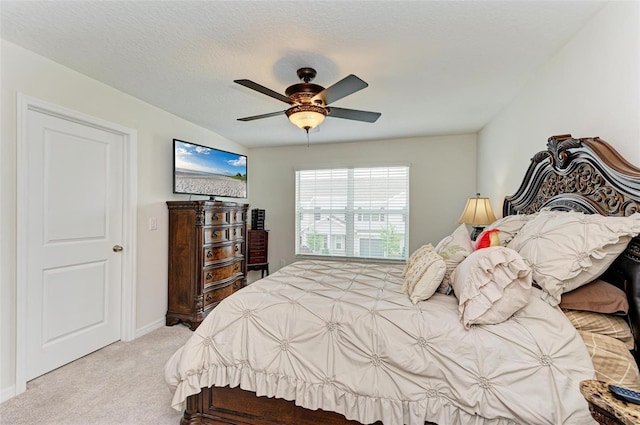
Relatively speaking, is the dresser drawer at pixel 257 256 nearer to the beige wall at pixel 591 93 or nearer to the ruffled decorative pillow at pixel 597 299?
the beige wall at pixel 591 93

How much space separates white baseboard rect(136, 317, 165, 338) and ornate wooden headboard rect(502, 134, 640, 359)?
12.0ft

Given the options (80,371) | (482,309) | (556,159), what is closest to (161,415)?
(80,371)

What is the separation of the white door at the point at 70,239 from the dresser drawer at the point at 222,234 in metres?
0.81

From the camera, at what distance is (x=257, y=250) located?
4555 millimetres

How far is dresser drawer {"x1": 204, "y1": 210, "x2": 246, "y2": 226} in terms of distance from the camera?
326 cm

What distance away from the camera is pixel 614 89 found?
155 centimetres

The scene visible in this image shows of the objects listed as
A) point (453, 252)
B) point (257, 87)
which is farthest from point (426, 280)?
point (257, 87)

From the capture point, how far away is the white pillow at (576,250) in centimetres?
127

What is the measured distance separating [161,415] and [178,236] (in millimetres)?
1873

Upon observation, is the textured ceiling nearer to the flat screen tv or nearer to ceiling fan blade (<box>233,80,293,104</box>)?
ceiling fan blade (<box>233,80,293,104</box>)

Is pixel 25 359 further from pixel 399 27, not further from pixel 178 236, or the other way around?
pixel 399 27

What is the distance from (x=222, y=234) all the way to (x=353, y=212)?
6.85ft

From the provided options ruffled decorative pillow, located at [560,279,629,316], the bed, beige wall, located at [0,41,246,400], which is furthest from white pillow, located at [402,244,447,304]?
beige wall, located at [0,41,246,400]

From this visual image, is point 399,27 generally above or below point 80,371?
above
